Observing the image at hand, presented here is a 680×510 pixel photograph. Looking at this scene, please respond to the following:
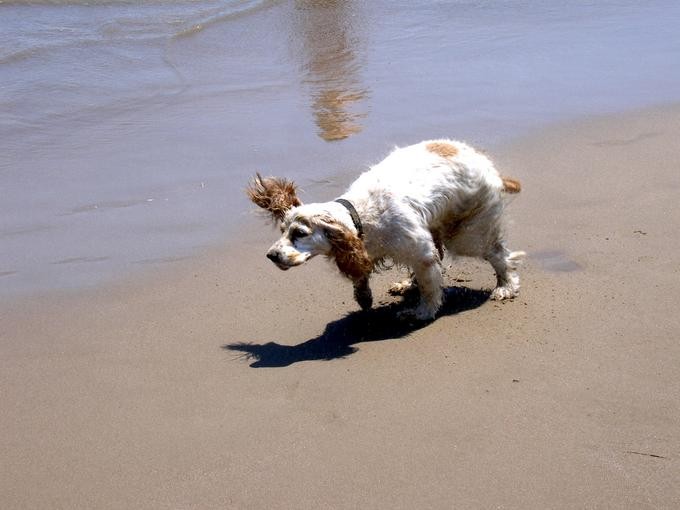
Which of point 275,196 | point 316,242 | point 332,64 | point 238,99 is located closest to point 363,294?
point 316,242

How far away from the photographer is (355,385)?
16.7ft

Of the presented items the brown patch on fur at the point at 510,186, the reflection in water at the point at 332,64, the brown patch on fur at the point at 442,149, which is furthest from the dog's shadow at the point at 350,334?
the reflection in water at the point at 332,64

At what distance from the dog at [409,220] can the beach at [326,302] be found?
344 mm

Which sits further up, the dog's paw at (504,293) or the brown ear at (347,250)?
the brown ear at (347,250)

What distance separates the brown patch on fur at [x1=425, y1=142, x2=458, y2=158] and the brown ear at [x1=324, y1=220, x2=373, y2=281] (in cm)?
91

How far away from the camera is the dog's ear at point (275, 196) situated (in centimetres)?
580

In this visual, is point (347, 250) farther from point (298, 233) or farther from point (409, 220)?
point (409, 220)

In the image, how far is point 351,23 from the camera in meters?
15.4

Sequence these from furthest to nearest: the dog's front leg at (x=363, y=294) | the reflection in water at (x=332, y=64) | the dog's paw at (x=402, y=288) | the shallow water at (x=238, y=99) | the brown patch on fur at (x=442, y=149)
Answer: the reflection in water at (x=332, y=64)
the shallow water at (x=238, y=99)
the dog's paw at (x=402, y=288)
the brown patch on fur at (x=442, y=149)
the dog's front leg at (x=363, y=294)

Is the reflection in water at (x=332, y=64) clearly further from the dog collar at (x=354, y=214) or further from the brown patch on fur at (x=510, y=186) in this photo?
the dog collar at (x=354, y=214)

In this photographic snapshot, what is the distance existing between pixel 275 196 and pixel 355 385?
1.43 meters

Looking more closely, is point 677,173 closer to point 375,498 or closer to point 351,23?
point 375,498

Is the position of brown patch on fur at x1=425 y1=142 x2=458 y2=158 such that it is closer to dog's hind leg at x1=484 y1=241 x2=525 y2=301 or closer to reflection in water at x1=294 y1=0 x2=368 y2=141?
dog's hind leg at x1=484 y1=241 x2=525 y2=301

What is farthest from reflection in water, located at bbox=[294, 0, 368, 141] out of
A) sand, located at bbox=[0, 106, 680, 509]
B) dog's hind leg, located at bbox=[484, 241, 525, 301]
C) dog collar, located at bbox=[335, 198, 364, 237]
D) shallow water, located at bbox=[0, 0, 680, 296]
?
dog collar, located at bbox=[335, 198, 364, 237]
